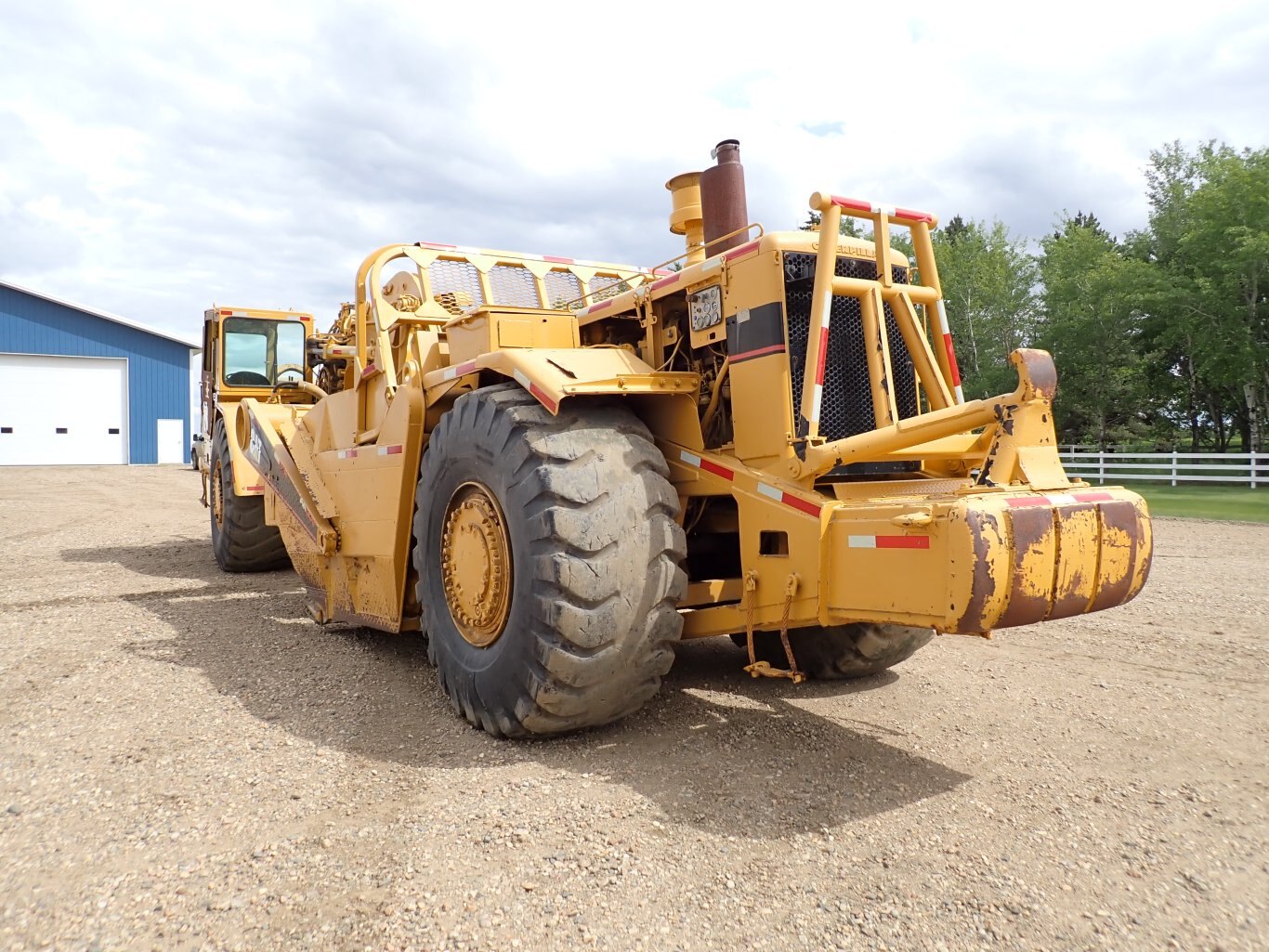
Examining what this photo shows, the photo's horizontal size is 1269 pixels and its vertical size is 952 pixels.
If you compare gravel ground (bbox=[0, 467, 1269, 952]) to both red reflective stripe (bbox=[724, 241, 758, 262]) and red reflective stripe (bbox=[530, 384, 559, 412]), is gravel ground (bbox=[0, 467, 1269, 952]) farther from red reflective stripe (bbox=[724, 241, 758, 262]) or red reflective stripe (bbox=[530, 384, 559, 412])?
red reflective stripe (bbox=[724, 241, 758, 262])

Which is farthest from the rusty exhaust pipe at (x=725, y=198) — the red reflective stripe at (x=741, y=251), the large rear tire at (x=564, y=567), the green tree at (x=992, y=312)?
the green tree at (x=992, y=312)

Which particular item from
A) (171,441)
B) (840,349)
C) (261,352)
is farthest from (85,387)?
(840,349)

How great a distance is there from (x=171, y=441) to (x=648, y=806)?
121 ft

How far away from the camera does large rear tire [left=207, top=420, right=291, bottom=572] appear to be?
9016 millimetres

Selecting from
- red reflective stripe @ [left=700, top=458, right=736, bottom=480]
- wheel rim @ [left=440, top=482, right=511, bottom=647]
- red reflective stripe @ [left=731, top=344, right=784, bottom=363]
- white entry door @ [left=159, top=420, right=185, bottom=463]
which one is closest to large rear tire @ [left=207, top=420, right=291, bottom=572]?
wheel rim @ [left=440, top=482, right=511, bottom=647]

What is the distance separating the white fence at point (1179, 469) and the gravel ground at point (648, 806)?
1711 centimetres

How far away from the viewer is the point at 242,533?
8.98 meters

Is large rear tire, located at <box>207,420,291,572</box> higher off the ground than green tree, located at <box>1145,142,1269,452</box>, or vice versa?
green tree, located at <box>1145,142,1269,452</box>

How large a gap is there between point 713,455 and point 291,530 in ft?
12.8

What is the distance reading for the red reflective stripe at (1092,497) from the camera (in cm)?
333

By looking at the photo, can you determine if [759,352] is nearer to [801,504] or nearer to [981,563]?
[801,504]

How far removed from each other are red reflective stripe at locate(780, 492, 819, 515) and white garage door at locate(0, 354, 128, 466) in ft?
119

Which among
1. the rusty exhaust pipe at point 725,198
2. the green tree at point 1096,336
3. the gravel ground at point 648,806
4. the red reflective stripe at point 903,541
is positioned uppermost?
the green tree at point 1096,336

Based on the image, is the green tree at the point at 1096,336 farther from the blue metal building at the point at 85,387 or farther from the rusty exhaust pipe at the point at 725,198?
the blue metal building at the point at 85,387
